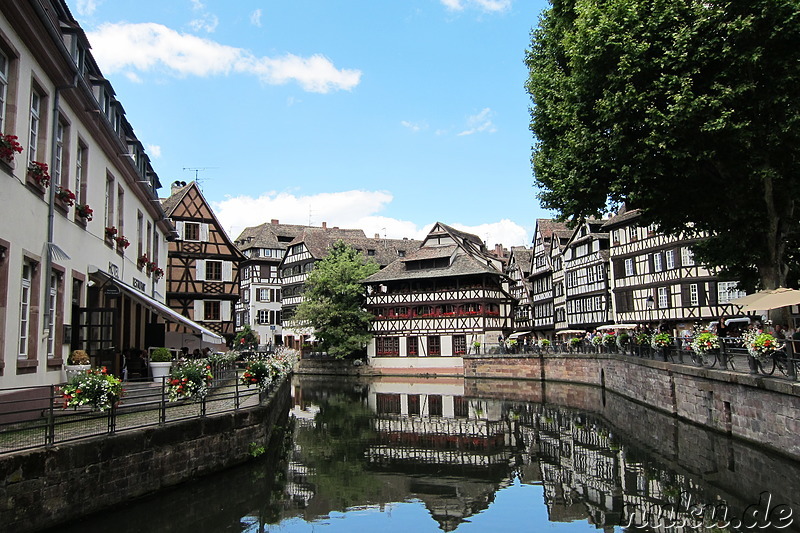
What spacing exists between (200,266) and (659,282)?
1113 inches

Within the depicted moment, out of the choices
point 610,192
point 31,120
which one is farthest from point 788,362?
point 31,120

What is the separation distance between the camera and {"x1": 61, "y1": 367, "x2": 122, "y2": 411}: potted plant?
435 inches

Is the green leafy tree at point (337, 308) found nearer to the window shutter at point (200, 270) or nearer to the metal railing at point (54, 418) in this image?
the window shutter at point (200, 270)

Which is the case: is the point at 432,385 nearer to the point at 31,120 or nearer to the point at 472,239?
the point at 472,239

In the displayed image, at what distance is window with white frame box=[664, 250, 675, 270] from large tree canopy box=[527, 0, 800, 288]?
19.0m

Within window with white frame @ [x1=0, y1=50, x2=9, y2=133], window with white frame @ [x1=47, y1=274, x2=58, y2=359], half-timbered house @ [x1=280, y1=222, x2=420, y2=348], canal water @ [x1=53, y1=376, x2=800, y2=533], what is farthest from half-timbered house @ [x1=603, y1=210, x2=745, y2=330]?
window with white frame @ [x1=0, y1=50, x2=9, y2=133]

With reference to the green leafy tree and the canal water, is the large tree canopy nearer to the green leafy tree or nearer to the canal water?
the canal water

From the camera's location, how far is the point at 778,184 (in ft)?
60.0

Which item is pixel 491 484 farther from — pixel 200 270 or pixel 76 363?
pixel 200 270

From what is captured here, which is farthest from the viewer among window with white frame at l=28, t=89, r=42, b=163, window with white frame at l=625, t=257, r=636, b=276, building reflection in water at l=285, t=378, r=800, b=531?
window with white frame at l=625, t=257, r=636, b=276

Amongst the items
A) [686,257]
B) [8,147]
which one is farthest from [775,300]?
[686,257]

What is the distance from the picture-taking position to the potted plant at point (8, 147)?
11.1m

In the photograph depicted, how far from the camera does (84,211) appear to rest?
630 inches

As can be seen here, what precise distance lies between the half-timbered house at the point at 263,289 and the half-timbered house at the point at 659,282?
1464 inches
